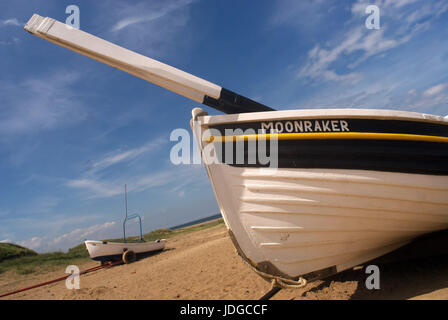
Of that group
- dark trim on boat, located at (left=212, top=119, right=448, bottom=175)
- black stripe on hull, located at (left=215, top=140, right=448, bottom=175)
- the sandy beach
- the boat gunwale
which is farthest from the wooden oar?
the sandy beach

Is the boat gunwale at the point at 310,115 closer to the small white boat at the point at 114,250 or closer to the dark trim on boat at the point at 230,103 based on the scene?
the dark trim on boat at the point at 230,103

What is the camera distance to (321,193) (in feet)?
10.0

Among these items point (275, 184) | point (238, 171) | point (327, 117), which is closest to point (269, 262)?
point (275, 184)

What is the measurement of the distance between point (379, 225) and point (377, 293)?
1015mm

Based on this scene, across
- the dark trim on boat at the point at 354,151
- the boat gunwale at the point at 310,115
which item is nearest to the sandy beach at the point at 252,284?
the dark trim on boat at the point at 354,151

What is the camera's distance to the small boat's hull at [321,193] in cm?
308

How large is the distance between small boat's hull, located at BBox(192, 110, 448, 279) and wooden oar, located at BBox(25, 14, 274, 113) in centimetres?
31

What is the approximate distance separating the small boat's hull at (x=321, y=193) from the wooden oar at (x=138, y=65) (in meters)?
0.31

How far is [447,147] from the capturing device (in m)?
3.48

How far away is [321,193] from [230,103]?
164cm

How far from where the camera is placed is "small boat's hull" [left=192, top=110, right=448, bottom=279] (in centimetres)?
308

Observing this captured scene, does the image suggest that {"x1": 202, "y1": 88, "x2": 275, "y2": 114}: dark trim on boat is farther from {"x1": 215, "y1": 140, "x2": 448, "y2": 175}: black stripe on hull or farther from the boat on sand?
{"x1": 215, "y1": 140, "x2": 448, "y2": 175}: black stripe on hull

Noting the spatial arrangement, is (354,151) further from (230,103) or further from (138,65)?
(138,65)
